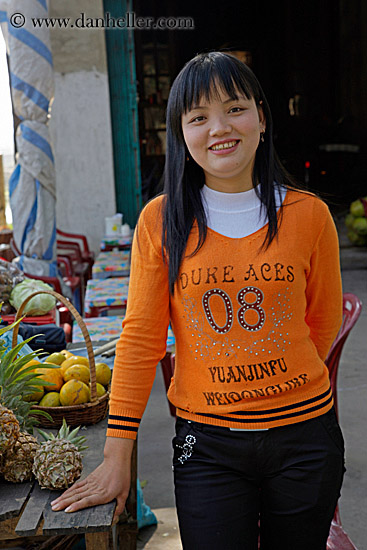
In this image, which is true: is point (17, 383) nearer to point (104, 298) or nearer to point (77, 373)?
point (77, 373)

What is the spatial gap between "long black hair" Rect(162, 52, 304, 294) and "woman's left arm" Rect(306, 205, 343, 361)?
0.47ft

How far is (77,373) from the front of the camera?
210 cm

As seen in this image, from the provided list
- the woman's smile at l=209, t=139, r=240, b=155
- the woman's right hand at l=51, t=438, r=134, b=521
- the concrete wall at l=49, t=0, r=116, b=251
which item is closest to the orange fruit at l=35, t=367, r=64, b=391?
the woman's right hand at l=51, t=438, r=134, b=521

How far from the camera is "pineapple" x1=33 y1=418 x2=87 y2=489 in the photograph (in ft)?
4.93

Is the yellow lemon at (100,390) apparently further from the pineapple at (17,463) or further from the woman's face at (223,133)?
the woman's face at (223,133)

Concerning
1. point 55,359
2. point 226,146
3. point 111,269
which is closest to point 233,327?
point 226,146

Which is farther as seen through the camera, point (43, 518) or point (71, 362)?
point (71, 362)

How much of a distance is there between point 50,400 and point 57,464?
19.0 inches

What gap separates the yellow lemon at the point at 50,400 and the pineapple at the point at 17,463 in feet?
1.25

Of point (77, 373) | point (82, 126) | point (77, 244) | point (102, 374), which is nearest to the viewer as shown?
point (77, 373)

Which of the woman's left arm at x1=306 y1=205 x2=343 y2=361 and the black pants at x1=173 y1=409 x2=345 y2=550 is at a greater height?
the woman's left arm at x1=306 y1=205 x2=343 y2=361

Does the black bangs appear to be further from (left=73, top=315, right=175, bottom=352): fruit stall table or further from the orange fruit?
(left=73, top=315, right=175, bottom=352): fruit stall table

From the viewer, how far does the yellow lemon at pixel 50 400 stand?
1966mm

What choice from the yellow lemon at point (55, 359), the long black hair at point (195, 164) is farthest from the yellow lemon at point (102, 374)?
the long black hair at point (195, 164)
